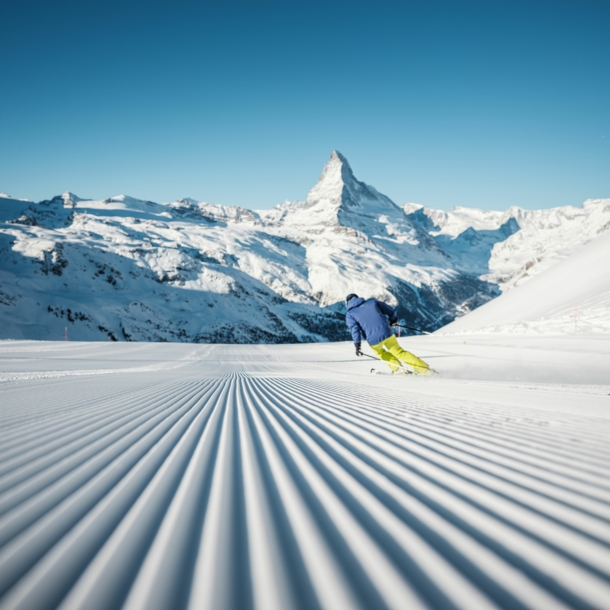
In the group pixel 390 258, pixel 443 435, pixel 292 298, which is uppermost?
pixel 390 258

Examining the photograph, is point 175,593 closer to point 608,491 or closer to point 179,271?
point 608,491

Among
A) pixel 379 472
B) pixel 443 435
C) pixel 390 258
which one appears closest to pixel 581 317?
pixel 443 435

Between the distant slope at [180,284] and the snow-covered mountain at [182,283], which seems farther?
the snow-covered mountain at [182,283]

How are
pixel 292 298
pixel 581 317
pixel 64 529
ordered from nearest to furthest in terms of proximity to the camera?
1. pixel 64 529
2. pixel 581 317
3. pixel 292 298

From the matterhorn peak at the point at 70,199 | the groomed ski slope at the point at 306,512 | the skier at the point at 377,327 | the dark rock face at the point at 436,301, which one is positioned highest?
the matterhorn peak at the point at 70,199

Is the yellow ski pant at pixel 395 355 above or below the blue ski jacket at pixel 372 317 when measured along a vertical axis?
below

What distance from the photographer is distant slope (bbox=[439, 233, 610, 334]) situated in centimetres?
1522

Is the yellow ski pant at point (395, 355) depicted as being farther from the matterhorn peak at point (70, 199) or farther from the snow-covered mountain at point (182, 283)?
the matterhorn peak at point (70, 199)

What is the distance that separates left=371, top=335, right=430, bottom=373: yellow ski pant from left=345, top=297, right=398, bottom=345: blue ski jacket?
0.67 ft

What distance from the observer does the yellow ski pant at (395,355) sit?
886 centimetres

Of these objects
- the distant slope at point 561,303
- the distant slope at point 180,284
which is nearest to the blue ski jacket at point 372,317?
the distant slope at point 561,303

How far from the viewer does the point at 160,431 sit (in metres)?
3.17

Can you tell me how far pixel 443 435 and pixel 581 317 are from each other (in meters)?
15.6

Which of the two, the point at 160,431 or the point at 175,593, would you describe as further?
the point at 160,431
